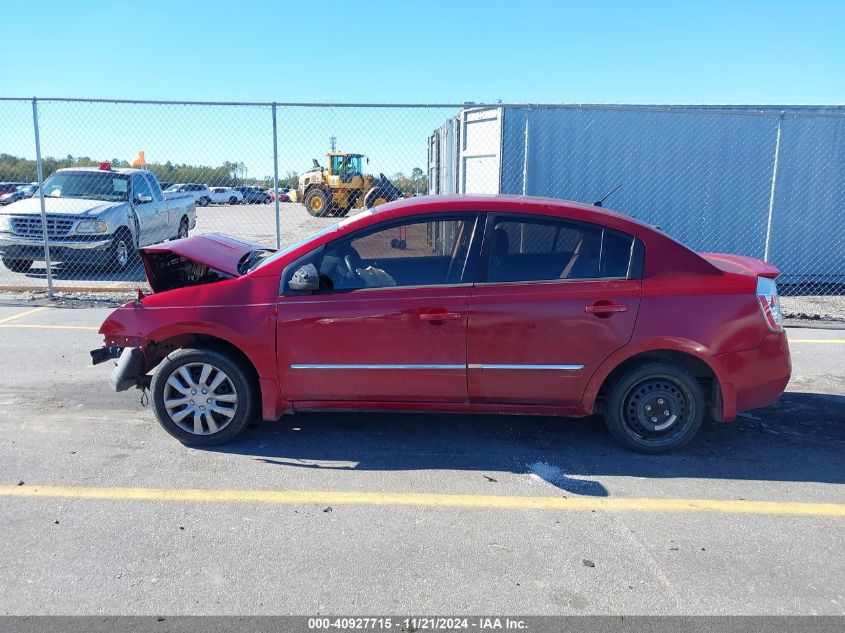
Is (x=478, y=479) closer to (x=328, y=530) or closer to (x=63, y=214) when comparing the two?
(x=328, y=530)

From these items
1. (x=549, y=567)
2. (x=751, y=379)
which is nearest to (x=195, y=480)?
(x=549, y=567)

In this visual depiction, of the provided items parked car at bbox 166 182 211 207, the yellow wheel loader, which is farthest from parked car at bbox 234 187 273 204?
parked car at bbox 166 182 211 207

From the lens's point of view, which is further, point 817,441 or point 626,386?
point 817,441

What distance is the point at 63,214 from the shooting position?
11.0 metres

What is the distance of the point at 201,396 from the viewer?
4426 millimetres

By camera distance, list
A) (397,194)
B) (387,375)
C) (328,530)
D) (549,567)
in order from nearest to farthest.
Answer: (549,567), (328,530), (387,375), (397,194)

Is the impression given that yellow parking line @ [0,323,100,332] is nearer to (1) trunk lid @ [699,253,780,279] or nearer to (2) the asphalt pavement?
(2) the asphalt pavement

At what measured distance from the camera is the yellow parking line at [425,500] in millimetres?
3725

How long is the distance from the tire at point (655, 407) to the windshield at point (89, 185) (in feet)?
34.6

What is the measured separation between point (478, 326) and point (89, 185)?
10.5 m

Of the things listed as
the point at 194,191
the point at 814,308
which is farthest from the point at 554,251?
the point at 194,191

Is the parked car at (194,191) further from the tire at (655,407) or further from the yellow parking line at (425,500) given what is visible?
the tire at (655,407)

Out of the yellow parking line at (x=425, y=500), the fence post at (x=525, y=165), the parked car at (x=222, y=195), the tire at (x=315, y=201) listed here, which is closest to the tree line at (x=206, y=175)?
the fence post at (x=525, y=165)

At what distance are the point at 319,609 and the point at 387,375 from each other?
1.71 metres
